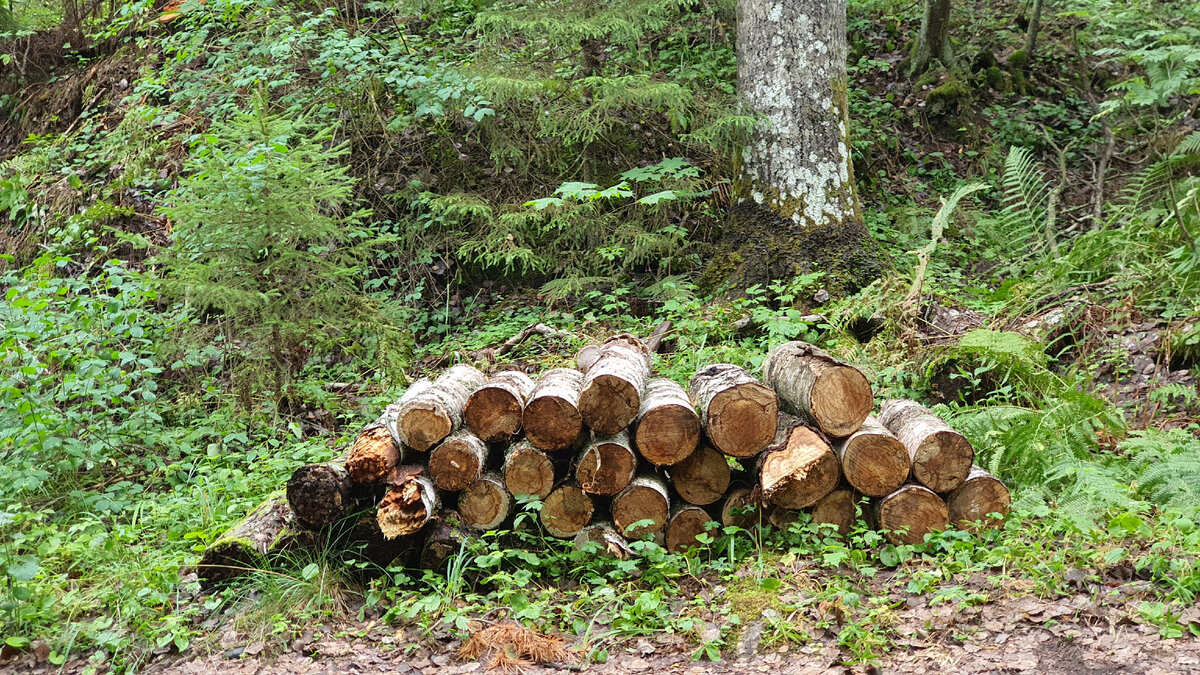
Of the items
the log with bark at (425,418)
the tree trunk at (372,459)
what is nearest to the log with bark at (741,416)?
the log with bark at (425,418)

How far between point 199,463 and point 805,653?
14.1ft

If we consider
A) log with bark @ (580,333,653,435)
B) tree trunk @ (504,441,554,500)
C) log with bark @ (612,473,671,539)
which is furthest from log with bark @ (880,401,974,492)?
tree trunk @ (504,441,554,500)

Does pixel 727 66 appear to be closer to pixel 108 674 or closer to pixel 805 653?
pixel 805 653

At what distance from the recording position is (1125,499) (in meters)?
3.64

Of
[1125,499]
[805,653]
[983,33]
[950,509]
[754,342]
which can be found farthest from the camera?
[983,33]

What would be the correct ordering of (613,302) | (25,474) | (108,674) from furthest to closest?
(613,302), (25,474), (108,674)

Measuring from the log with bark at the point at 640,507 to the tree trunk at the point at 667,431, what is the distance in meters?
0.13

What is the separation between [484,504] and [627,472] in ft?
2.30

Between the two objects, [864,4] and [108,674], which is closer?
[108,674]

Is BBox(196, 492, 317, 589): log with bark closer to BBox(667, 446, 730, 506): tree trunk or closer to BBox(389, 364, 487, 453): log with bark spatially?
BBox(389, 364, 487, 453): log with bark

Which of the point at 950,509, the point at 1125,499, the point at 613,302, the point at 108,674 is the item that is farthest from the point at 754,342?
the point at 108,674

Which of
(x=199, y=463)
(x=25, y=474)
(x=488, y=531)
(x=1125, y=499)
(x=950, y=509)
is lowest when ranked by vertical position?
(x=199, y=463)

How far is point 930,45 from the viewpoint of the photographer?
429 inches

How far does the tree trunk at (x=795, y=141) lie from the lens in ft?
23.5
